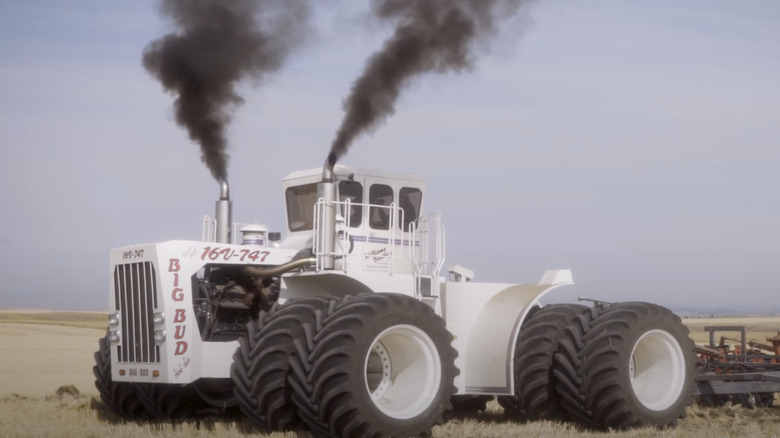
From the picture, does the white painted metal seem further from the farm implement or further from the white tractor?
the farm implement

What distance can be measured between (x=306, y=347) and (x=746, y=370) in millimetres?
9194

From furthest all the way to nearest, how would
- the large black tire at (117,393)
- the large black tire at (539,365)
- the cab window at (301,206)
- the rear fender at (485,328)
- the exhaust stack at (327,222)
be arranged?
1. the cab window at (301,206)
2. the large black tire at (117,393)
3. the large black tire at (539,365)
4. the rear fender at (485,328)
5. the exhaust stack at (327,222)

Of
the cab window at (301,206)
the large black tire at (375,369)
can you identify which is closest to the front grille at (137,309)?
the large black tire at (375,369)

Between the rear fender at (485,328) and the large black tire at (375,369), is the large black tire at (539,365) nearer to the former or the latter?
the rear fender at (485,328)

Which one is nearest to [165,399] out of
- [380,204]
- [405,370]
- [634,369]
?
[405,370]

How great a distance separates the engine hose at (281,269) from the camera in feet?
45.6

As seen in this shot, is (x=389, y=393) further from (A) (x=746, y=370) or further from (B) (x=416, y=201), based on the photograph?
(A) (x=746, y=370)

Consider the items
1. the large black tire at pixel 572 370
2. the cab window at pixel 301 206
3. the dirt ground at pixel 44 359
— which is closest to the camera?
the large black tire at pixel 572 370

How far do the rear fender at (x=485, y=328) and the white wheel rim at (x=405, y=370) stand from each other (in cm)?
160

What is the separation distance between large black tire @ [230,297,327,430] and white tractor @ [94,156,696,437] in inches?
0.7

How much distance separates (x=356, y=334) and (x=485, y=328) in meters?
3.50

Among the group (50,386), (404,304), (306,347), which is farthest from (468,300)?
(50,386)

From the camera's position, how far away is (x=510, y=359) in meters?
14.7

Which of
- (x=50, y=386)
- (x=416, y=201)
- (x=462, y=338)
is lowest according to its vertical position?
(x=50, y=386)
